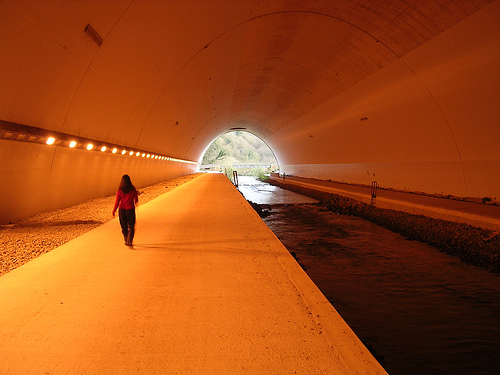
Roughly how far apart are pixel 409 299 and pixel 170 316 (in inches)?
206

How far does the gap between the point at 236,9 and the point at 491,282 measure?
9.29 m

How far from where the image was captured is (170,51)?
10.1 meters

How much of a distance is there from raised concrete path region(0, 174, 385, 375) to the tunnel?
3313 mm

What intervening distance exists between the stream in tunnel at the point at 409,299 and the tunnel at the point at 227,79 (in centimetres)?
406

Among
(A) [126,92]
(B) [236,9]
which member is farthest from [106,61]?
(B) [236,9]

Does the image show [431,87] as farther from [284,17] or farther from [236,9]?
[236,9]

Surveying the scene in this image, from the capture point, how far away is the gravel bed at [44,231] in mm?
5488

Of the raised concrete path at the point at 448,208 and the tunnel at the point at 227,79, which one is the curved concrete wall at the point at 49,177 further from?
the raised concrete path at the point at 448,208

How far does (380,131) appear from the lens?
16.2m

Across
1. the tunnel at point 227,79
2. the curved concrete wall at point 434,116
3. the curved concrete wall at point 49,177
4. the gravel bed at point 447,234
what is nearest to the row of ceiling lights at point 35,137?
the tunnel at point 227,79

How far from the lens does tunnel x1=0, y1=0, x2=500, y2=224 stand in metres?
6.61

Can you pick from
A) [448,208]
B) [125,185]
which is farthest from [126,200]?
[448,208]

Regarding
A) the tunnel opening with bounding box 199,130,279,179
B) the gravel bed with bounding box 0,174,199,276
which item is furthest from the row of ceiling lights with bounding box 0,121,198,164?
the tunnel opening with bounding box 199,130,279,179

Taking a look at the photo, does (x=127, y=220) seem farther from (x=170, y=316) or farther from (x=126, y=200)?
(x=170, y=316)
